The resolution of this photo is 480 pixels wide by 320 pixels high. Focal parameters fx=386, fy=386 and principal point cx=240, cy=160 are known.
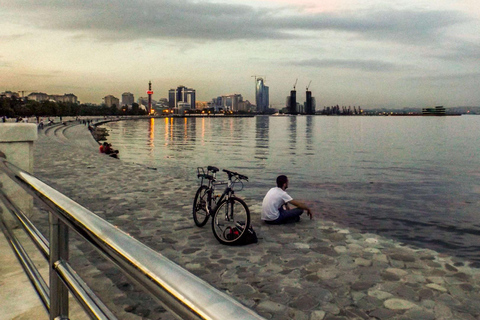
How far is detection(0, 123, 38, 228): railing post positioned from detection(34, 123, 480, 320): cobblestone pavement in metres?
1.31

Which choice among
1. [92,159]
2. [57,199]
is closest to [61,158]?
[92,159]

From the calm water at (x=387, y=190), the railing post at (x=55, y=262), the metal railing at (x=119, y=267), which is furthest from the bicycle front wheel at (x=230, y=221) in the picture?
the railing post at (x=55, y=262)

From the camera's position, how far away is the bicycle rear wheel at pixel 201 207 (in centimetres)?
876

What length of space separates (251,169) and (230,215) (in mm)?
23045

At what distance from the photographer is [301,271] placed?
6543mm

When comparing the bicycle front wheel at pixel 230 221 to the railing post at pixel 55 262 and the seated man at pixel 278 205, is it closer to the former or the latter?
the seated man at pixel 278 205

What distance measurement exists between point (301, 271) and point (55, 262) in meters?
5.18

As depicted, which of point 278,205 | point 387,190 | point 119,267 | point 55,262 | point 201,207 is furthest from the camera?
point 387,190

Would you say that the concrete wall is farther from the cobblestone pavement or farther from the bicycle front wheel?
the bicycle front wheel

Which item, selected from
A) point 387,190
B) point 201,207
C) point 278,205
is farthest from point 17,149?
point 387,190

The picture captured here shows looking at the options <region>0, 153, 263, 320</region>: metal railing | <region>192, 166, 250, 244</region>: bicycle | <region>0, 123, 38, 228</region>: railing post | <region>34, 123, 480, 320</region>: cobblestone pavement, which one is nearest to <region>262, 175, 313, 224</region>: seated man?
<region>34, 123, 480, 320</region>: cobblestone pavement

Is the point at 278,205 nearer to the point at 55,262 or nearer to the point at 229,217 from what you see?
the point at 229,217

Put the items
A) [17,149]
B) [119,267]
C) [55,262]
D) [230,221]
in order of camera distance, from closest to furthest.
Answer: [119,267] < [55,262] < [17,149] < [230,221]

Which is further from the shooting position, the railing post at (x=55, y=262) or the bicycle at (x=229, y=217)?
the bicycle at (x=229, y=217)
